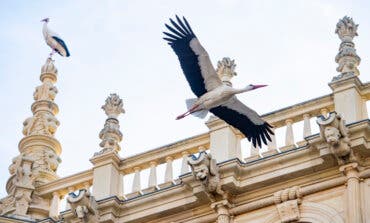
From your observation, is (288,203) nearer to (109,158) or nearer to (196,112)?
(196,112)

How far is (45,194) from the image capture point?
100 feet

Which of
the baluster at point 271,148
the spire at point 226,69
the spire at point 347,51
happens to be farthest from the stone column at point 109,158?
the spire at point 347,51

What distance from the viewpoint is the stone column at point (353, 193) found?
2608cm

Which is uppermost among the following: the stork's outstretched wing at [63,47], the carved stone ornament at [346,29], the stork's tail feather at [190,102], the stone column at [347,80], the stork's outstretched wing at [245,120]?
the stork's outstretched wing at [63,47]

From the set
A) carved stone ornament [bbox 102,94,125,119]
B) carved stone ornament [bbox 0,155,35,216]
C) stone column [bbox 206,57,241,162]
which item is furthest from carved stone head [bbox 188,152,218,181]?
carved stone ornament [bbox 0,155,35,216]

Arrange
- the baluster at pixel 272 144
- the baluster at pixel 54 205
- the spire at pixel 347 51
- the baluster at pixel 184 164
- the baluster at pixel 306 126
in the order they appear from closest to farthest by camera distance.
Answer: the baluster at pixel 306 126
the baluster at pixel 272 144
the spire at pixel 347 51
the baluster at pixel 184 164
the baluster at pixel 54 205

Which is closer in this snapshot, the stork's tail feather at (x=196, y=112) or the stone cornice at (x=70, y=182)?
the stork's tail feather at (x=196, y=112)

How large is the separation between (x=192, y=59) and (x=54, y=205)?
18.6 feet

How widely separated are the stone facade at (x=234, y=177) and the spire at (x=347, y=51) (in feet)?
0.06

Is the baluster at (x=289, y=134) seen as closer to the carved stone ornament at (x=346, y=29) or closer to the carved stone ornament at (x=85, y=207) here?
the carved stone ornament at (x=346, y=29)

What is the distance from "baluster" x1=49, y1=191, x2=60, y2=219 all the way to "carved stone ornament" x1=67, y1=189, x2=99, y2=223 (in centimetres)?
138

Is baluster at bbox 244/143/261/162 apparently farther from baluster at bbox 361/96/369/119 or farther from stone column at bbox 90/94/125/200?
stone column at bbox 90/94/125/200

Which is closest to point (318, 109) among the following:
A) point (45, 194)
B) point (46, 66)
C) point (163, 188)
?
point (163, 188)

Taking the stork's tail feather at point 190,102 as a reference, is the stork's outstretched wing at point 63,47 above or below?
above
